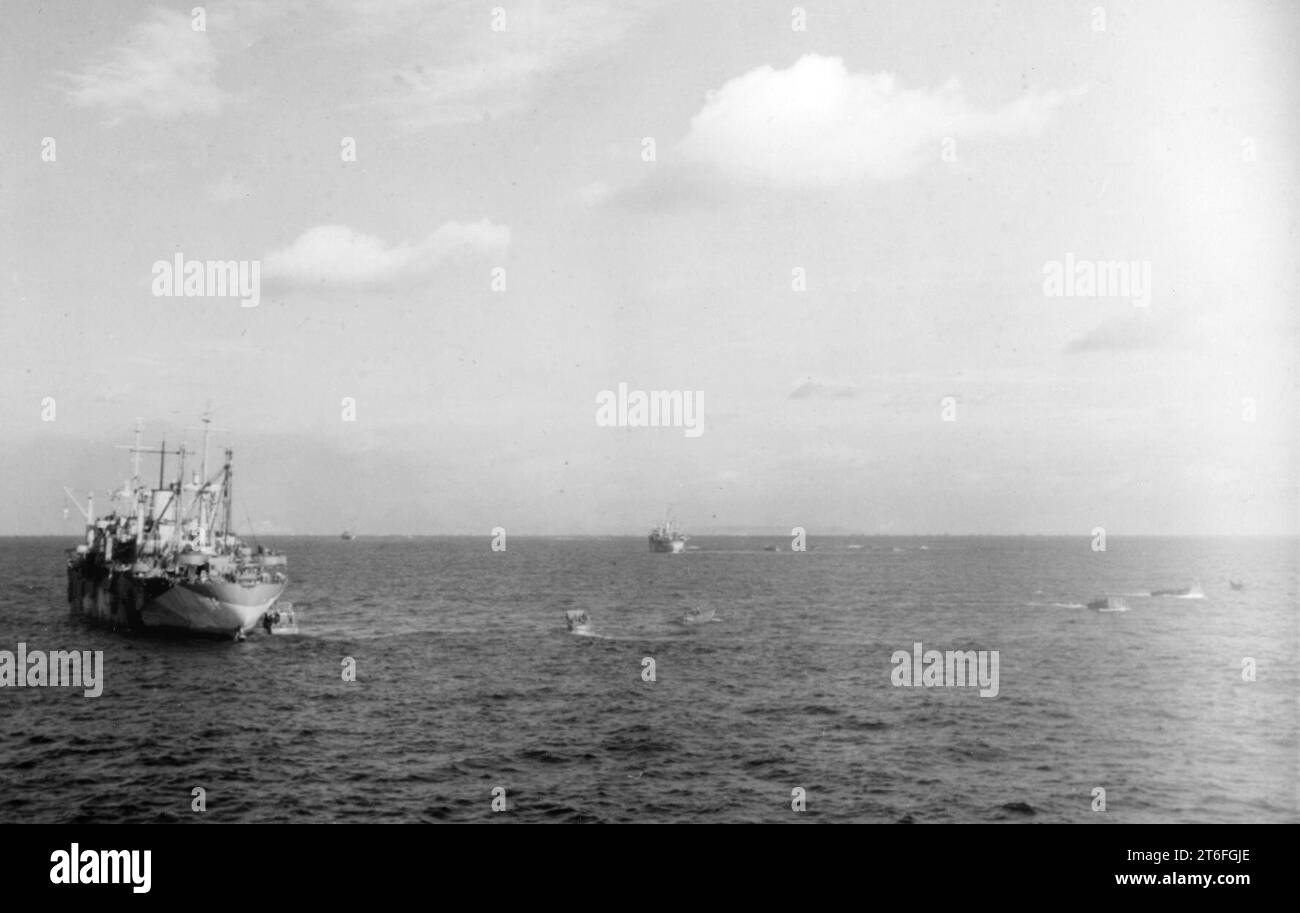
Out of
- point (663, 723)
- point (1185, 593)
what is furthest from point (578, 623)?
point (1185, 593)

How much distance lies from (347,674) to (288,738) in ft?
38.6

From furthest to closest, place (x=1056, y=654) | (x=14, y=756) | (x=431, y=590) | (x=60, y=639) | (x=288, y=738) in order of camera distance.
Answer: (x=431, y=590) < (x=60, y=639) < (x=1056, y=654) < (x=288, y=738) < (x=14, y=756)

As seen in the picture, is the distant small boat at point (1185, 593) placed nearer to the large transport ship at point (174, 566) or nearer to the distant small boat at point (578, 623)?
the distant small boat at point (578, 623)

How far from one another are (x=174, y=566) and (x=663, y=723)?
120ft

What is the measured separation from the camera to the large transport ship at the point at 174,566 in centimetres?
5469

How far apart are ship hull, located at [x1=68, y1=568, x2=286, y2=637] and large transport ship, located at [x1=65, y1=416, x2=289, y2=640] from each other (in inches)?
2.2

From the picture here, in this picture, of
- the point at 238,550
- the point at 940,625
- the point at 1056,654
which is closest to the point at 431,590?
the point at 238,550

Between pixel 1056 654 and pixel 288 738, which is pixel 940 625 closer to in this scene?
pixel 1056 654

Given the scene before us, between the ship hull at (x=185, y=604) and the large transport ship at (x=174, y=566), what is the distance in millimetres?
56

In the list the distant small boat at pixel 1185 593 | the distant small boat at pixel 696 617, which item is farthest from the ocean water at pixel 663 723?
the distant small boat at pixel 1185 593

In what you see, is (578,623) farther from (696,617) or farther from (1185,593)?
(1185,593)

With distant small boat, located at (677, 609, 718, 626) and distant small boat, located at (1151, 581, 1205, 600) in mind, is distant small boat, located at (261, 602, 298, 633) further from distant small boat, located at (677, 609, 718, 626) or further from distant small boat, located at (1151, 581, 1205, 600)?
distant small boat, located at (1151, 581, 1205, 600)

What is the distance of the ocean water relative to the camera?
85.0 feet
